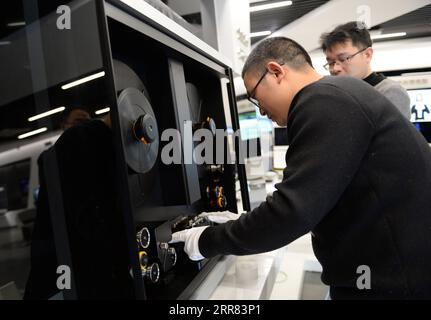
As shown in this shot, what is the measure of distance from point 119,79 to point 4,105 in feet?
1.28

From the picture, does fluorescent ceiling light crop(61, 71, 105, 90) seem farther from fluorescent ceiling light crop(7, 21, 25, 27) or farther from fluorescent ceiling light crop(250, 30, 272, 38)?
fluorescent ceiling light crop(250, 30, 272, 38)

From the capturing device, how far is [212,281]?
1.21 meters

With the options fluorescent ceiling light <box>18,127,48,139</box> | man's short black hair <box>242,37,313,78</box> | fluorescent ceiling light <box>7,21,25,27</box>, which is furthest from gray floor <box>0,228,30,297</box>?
man's short black hair <box>242,37,313,78</box>

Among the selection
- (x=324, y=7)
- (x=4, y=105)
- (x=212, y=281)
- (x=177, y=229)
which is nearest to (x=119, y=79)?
(x=4, y=105)

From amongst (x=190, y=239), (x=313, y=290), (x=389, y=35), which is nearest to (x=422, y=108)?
(x=389, y=35)

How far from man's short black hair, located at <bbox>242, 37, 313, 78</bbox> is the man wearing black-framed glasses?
2.67 feet

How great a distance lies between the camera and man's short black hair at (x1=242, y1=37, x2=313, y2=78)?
984 mm

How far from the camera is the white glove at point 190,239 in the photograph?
99cm

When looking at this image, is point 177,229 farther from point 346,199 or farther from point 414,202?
point 414,202

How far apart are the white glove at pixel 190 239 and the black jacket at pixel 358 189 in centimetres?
21

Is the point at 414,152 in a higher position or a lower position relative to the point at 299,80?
lower

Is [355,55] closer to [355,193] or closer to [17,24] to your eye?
[355,193]

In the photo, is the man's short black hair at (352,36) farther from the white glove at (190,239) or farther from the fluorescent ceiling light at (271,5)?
the fluorescent ceiling light at (271,5)

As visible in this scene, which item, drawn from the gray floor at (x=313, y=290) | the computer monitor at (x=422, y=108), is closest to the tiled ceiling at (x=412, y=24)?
the computer monitor at (x=422, y=108)
